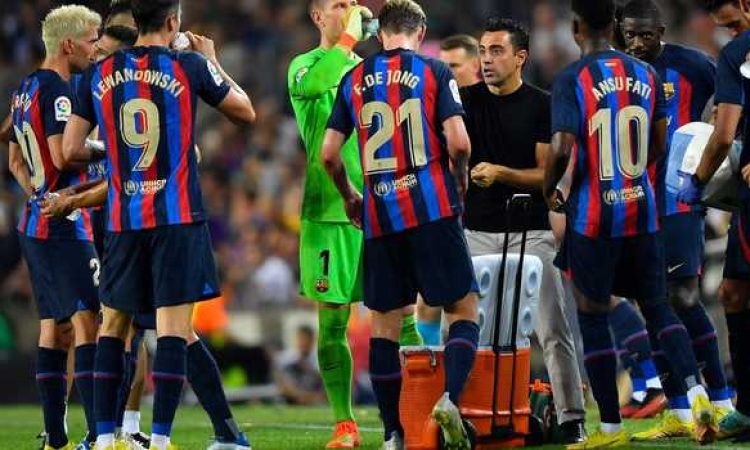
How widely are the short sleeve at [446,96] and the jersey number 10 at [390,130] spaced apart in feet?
0.37

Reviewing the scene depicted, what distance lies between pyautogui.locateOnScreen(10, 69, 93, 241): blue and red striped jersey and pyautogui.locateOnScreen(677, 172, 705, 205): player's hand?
3461mm

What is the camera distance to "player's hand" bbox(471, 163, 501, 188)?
938 cm

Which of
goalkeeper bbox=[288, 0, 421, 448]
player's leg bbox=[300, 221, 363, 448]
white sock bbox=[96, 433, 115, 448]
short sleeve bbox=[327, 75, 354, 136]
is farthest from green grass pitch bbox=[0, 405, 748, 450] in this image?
short sleeve bbox=[327, 75, 354, 136]

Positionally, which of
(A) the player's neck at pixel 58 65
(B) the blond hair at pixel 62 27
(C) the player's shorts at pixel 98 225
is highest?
(B) the blond hair at pixel 62 27

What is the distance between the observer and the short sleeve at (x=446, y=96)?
8562 millimetres

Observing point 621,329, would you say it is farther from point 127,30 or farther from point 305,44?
point 305,44

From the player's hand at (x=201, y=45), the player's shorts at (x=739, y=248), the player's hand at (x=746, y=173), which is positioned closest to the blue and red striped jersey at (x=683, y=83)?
the player's shorts at (x=739, y=248)

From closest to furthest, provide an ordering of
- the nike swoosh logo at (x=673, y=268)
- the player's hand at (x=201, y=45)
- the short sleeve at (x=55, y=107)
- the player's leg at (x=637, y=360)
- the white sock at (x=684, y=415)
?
the player's hand at (x=201, y=45) < the white sock at (x=684, y=415) < the short sleeve at (x=55, y=107) < the nike swoosh logo at (x=673, y=268) < the player's leg at (x=637, y=360)

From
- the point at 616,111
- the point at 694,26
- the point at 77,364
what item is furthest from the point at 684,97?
the point at 694,26

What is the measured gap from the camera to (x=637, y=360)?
11367 millimetres

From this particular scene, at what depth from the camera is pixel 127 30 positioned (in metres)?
9.70

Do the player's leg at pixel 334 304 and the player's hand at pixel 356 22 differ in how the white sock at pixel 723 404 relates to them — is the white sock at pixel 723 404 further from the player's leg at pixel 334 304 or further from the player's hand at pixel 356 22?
the player's hand at pixel 356 22

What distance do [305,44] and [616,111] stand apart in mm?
14665

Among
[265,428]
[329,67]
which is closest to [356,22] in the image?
[329,67]
